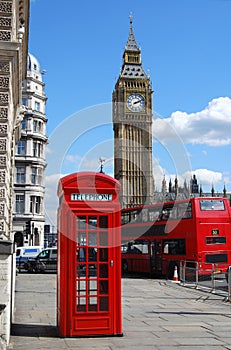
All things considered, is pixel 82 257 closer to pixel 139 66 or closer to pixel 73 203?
pixel 73 203

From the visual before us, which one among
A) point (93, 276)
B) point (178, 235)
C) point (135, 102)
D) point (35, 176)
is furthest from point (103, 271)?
point (135, 102)

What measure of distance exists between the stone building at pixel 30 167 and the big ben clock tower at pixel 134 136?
4915 cm

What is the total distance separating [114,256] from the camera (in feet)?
27.9

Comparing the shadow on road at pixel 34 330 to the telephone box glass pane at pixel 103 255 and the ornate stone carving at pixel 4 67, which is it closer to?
the telephone box glass pane at pixel 103 255

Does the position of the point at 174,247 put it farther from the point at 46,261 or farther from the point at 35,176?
the point at 35,176

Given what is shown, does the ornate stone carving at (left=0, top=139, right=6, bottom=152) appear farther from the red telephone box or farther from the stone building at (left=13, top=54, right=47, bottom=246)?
the stone building at (left=13, top=54, right=47, bottom=246)

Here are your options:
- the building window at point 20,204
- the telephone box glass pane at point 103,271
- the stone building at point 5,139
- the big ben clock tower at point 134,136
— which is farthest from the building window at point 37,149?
the big ben clock tower at point 134,136

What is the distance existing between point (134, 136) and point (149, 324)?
9349cm

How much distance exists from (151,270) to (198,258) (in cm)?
425

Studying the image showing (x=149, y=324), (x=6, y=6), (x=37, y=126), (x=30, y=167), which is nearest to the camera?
(x=6, y=6)

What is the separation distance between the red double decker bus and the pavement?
5084mm

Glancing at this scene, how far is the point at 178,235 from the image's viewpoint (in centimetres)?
2238

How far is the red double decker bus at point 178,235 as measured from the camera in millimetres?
21125

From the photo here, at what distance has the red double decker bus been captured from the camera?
21125 millimetres
